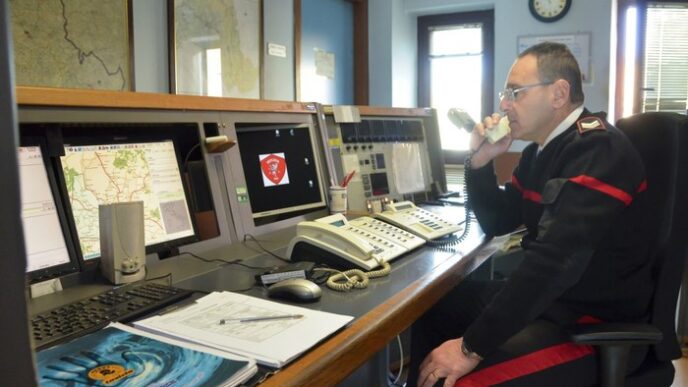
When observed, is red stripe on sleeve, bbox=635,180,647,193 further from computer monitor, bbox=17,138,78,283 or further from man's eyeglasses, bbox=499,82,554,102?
computer monitor, bbox=17,138,78,283

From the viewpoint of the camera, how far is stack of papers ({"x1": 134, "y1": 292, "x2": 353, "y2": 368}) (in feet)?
2.54

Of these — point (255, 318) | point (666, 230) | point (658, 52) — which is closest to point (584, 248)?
point (666, 230)

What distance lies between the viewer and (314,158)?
1.87m

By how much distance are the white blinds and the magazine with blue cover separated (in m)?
3.77

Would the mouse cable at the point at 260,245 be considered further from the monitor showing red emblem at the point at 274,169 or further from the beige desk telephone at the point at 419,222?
the beige desk telephone at the point at 419,222

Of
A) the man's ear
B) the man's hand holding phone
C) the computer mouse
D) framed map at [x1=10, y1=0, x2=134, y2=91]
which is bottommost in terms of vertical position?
the computer mouse

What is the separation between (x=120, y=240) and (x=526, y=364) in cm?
88

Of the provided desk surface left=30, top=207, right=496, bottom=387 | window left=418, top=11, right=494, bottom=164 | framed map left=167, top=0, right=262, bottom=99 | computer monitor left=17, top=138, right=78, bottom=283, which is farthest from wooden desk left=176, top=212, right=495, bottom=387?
window left=418, top=11, right=494, bottom=164

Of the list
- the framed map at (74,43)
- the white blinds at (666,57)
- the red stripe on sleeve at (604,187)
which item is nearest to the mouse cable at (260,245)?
the red stripe on sleeve at (604,187)

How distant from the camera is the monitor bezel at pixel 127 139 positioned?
1.16m

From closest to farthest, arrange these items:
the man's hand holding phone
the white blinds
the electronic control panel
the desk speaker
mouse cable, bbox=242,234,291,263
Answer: the desk speaker → mouse cable, bbox=242,234,291,263 → the man's hand holding phone → the electronic control panel → the white blinds

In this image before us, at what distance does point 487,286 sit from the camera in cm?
172

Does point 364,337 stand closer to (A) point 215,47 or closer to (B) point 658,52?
(A) point 215,47

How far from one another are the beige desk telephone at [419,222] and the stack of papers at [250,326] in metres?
0.67
